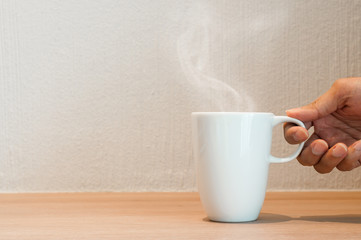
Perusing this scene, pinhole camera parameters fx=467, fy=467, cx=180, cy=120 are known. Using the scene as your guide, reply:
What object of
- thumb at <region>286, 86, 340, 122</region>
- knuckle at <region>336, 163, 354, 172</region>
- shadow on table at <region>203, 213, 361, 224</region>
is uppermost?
thumb at <region>286, 86, 340, 122</region>

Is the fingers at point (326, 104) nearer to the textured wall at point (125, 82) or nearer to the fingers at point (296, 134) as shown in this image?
the fingers at point (296, 134)

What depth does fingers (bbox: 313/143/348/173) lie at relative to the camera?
608 mm

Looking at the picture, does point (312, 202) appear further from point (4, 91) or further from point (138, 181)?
point (4, 91)

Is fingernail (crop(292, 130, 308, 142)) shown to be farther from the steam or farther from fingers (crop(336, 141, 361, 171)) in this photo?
the steam

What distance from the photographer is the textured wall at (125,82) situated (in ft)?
2.96

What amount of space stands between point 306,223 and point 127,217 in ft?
0.73

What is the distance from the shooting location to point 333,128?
73cm

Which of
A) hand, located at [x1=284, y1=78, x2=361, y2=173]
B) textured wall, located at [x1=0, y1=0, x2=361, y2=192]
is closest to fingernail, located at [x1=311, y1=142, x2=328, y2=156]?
hand, located at [x1=284, y1=78, x2=361, y2=173]

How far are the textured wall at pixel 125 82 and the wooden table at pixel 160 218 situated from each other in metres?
0.07

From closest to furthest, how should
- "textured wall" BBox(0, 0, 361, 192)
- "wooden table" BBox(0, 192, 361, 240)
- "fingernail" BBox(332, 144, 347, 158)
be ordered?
"wooden table" BBox(0, 192, 361, 240) < "fingernail" BBox(332, 144, 347, 158) < "textured wall" BBox(0, 0, 361, 192)

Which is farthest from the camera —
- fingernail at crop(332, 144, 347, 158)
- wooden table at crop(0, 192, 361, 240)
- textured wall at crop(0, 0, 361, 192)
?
textured wall at crop(0, 0, 361, 192)

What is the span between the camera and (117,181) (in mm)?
911

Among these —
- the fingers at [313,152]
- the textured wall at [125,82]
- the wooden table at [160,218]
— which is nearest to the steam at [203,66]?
the textured wall at [125,82]

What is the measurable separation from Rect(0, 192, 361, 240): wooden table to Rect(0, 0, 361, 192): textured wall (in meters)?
0.07
